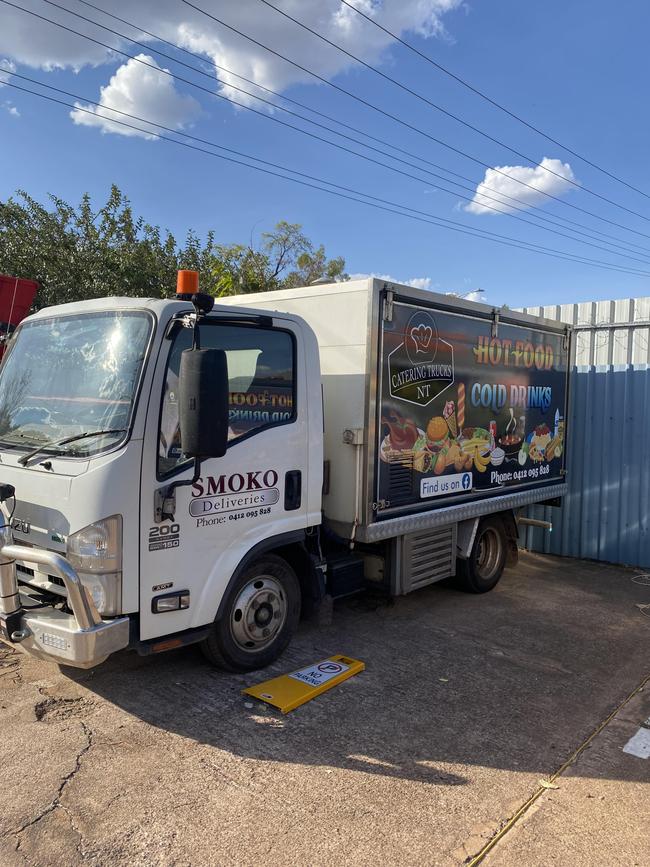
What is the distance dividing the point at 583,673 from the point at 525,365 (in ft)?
10.5

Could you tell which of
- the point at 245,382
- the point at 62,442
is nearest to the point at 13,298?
the point at 62,442

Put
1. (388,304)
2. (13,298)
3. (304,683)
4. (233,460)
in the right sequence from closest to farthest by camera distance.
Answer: (233,460), (304,683), (388,304), (13,298)

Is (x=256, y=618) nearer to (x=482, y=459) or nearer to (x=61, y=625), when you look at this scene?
(x=61, y=625)

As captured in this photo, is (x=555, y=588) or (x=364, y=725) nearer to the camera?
(x=364, y=725)

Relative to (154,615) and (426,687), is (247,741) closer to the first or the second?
(154,615)

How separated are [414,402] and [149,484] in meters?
2.42

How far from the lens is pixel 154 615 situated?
3678 mm

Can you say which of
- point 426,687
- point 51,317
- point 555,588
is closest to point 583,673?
point 426,687

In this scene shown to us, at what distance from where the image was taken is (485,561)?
22.4 feet

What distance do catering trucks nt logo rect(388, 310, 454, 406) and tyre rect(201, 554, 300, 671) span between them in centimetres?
164

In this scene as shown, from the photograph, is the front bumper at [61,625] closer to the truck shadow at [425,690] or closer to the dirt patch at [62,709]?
the dirt patch at [62,709]

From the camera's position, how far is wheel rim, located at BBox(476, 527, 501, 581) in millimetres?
6734

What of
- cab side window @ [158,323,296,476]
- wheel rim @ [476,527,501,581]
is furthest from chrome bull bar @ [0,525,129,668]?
wheel rim @ [476,527,501,581]

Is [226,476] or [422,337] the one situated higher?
[422,337]
